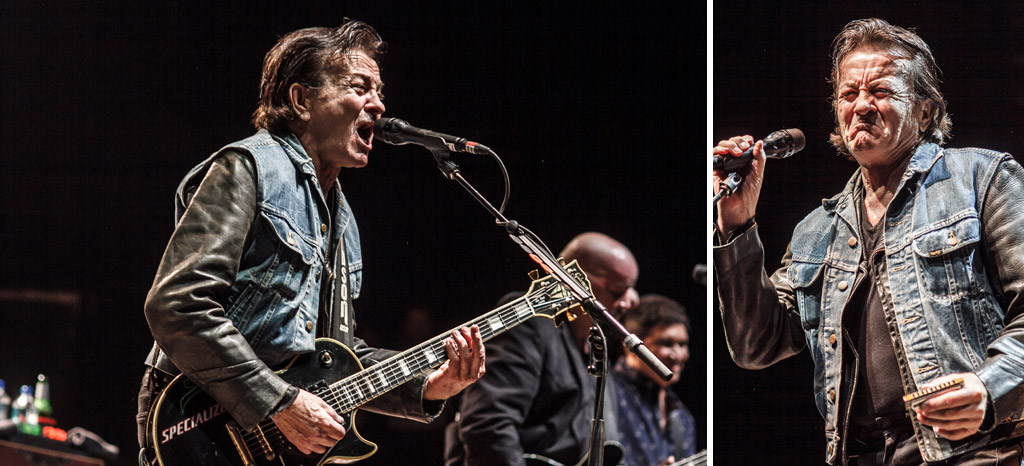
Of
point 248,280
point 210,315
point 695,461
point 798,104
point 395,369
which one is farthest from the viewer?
point 695,461

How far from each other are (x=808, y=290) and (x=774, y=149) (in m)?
0.44

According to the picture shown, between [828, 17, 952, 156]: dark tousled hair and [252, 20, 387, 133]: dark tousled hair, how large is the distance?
1.48 m

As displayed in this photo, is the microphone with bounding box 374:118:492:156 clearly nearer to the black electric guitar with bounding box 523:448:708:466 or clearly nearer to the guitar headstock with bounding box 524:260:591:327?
the guitar headstock with bounding box 524:260:591:327

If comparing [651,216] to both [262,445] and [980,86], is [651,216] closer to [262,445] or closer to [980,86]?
[980,86]

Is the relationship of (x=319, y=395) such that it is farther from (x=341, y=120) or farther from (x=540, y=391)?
(x=540, y=391)

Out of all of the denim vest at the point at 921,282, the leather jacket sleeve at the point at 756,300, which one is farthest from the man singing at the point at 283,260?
the denim vest at the point at 921,282

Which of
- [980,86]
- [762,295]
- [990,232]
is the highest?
[980,86]

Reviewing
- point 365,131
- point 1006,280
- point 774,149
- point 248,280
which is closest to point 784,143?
point 774,149

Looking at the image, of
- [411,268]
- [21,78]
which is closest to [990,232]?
[411,268]

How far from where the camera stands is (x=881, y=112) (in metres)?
3.09

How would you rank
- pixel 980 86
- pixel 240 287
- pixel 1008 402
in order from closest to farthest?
1. pixel 1008 402
2. pixel 240 287
3. pixel 980 86

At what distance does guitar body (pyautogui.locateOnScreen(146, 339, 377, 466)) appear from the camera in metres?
2.73

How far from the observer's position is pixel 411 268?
145 inches

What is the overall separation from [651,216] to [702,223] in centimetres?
21
